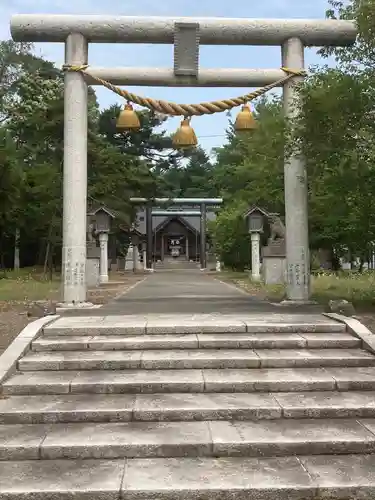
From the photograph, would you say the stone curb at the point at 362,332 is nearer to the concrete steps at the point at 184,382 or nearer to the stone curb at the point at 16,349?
the concrete steps at the point at 184,382

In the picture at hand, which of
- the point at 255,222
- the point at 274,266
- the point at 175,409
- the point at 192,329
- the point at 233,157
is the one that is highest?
the point at 233,157

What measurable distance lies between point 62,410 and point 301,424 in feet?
7.31

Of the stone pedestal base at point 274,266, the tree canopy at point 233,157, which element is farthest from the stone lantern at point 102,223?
the stone pedestal base at point 274,266

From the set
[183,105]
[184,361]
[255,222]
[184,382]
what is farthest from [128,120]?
[255,222]

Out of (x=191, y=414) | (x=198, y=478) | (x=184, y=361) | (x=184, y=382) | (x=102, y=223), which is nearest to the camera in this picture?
(x=198, y=478)

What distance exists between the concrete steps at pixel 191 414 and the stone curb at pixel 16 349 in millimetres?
98

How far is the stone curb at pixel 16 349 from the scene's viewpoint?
5.52 metres

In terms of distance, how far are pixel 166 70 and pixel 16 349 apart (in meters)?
6.58

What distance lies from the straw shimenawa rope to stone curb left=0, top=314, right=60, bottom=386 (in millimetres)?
5067

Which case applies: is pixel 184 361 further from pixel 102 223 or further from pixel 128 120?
pixel 102 223

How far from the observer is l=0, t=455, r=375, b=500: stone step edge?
3602 mm

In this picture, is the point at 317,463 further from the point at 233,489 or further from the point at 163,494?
the point at 163,494

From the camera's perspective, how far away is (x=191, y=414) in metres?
4.79

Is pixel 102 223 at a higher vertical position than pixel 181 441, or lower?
higher
